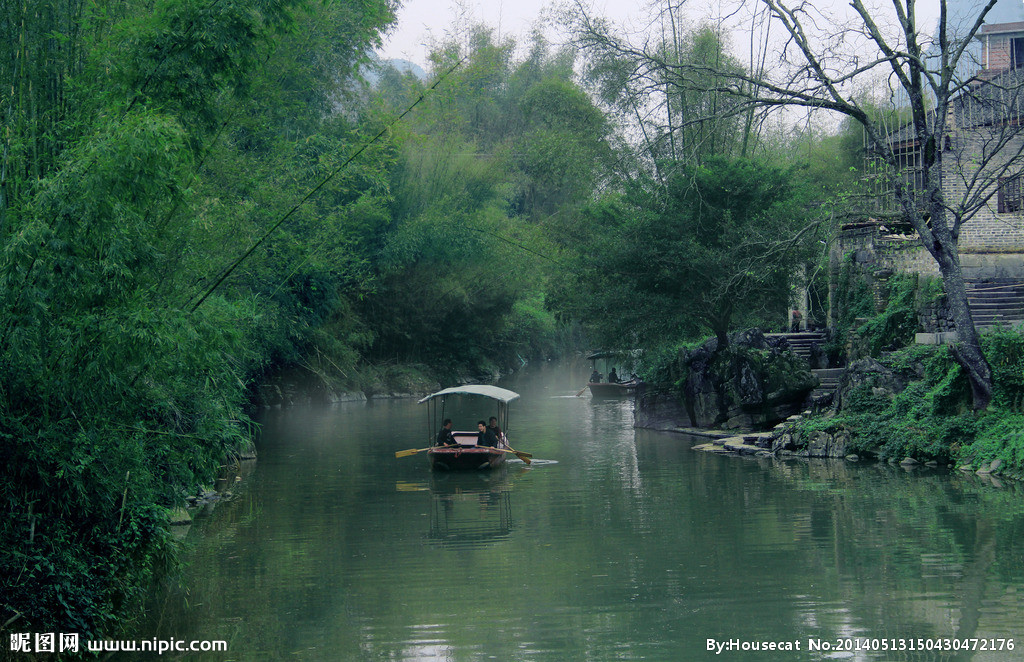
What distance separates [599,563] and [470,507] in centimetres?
529

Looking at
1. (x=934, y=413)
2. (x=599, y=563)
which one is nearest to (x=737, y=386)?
(x=934, y=413)

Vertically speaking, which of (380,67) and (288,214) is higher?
(380,67)

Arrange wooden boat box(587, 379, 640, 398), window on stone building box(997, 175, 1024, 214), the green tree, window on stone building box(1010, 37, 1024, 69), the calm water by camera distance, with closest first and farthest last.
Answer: the calm water → the green tree → window on stone building box(997, 175, 1024, 214) → window on stone building box(1010, 37, 1024, 69) → wooden boat box(587, 379, 640, 398)


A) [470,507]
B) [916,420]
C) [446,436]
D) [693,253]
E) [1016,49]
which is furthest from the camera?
[1016,49]

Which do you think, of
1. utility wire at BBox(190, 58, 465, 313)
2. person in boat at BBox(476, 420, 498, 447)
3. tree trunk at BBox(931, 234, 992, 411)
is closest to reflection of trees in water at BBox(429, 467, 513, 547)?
person in boat at BBox(476, 420, 498, 447)

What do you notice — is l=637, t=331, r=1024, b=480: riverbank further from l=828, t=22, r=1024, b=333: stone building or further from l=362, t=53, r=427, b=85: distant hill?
l=362, t=53, r=427, b=85: distant hill

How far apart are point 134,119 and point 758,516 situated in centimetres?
1048

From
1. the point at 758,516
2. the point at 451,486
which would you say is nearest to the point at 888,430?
the point at 758,516

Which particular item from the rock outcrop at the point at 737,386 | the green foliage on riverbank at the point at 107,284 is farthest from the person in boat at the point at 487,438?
the green foliage on riverbank at the point at 107,284

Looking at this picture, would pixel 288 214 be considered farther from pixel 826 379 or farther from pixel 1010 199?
pixel 1010 199

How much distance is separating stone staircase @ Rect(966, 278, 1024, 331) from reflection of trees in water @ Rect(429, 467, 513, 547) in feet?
35.1

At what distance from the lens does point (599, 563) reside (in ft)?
38.9

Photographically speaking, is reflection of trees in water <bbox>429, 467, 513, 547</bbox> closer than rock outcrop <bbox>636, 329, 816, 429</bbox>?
Yes

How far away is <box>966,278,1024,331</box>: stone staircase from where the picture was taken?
2139cm
